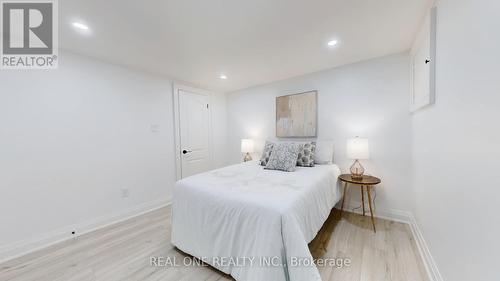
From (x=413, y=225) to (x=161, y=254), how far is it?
288 centimetres

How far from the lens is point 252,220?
1323 mm

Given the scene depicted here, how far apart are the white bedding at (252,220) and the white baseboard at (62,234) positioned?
1281mm

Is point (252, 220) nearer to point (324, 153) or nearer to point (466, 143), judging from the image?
point (466, 143)

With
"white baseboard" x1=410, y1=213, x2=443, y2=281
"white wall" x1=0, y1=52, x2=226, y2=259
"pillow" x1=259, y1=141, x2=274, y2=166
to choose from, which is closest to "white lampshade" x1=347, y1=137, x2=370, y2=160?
"white baseboard" x1=410, y1=213, x2=443, y2=281

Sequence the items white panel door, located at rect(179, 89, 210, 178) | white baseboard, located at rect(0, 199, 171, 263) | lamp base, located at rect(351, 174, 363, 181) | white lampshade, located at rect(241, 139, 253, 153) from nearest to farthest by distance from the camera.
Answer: white baseboard, located at rect(0, 199, 171, 263), lamp base, located at rect(351, 174, 363, 181), white panel door, located at rect(179, 89, 210, 178), white lampshade, located at rect(241, 139, 253, 153)

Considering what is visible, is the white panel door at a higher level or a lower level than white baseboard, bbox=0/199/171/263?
higher

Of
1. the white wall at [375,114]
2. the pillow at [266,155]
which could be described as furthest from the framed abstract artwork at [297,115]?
the pillow at [266,155]

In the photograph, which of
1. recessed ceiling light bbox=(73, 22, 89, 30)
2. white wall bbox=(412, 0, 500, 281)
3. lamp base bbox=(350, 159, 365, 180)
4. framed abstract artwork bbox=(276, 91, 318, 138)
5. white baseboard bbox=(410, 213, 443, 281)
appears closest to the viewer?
white wall bbox=(412, 0, 500, 281)

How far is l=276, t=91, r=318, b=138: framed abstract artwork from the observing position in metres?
2.99

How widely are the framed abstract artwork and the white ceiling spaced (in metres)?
0.55

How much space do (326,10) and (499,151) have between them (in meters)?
1.43

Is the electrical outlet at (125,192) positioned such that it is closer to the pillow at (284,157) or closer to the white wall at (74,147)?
the white wall at (74,147)

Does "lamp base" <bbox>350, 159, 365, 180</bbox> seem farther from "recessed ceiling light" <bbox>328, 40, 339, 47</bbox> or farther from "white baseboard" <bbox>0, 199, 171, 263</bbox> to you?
"white baseboard" <bbox>0, 199, 171, 263</bbox>

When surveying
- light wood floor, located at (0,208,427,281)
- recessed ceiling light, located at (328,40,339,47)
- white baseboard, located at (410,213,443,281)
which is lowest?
light wood floor, located at (0,208,427,281)
